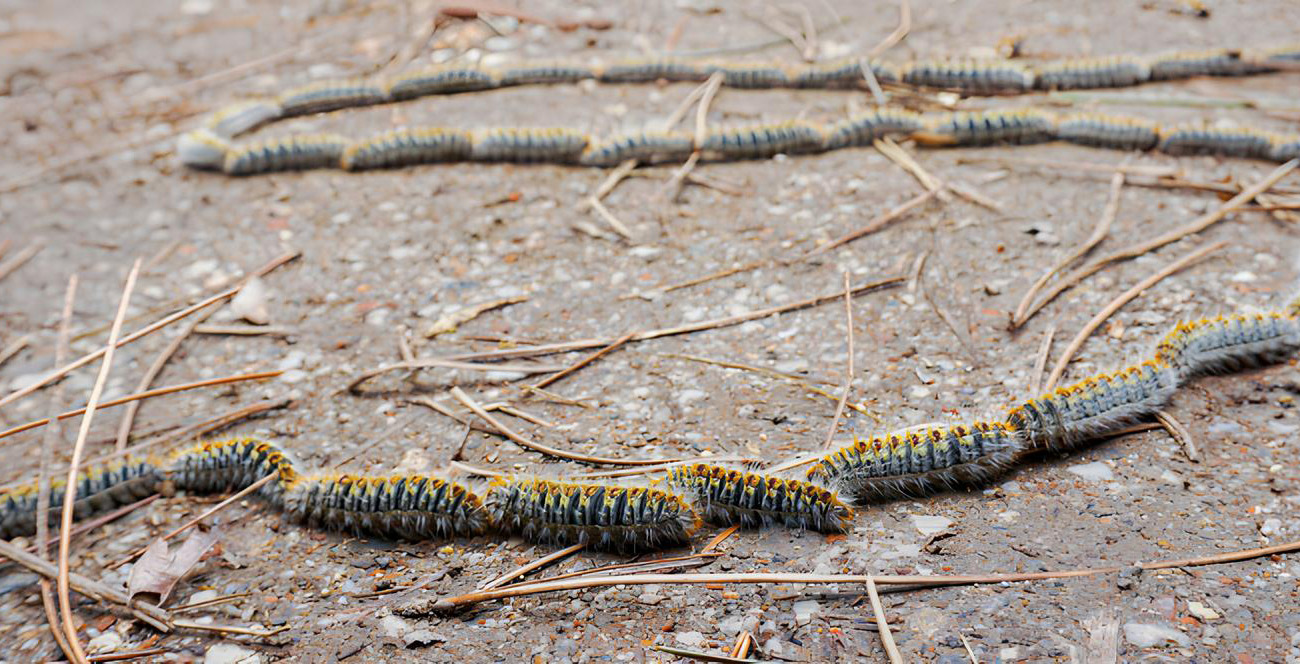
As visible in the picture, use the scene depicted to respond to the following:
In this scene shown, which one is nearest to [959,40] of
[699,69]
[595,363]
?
[699,69]

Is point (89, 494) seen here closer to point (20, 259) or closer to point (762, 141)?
point (20, 259)

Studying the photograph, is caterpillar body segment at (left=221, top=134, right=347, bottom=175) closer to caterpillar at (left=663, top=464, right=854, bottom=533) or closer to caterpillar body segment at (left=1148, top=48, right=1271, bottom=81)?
caterpillar at (left=663, top=464, right=854, bottom=533)

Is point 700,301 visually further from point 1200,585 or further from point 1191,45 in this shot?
point 1191,45

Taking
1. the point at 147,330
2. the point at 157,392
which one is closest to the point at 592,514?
the point at 157,392

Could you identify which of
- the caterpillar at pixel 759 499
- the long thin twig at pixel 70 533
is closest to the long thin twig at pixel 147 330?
the long thin twig at pixel 70 533

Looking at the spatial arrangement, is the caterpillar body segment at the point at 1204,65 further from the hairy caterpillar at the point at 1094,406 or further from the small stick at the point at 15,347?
the small stick at the point at 15,347
